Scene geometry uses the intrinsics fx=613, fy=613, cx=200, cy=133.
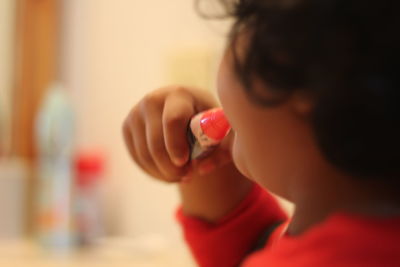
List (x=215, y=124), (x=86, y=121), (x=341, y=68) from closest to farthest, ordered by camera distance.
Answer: (x=341, y=68)
(x=215, y=124)
(x=86, y=121)

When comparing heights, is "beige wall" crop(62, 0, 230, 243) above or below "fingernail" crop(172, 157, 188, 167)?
below

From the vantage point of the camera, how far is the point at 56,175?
3.13 feet

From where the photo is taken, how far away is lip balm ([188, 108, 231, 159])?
398 millimetres

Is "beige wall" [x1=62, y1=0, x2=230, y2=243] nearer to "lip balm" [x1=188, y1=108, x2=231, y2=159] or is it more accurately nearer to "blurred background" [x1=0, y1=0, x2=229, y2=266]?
"blurred background" [x1=0, y1=0, x2=229, y2=266]

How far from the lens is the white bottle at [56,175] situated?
37.3 inches

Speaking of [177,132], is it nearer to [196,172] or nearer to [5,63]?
[196,172]

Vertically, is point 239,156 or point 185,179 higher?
point 239,156

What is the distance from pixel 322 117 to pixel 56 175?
2.42 ft

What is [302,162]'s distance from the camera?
31cm

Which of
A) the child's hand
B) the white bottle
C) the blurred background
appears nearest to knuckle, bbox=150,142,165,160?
the child's hand

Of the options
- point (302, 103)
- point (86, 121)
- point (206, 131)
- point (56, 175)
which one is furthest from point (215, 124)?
point (86, 121)

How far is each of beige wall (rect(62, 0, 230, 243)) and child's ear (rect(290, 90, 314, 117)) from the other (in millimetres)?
529

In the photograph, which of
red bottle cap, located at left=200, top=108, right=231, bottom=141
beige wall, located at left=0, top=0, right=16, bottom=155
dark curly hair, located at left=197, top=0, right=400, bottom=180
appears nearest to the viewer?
dark curly hair, located at left=197, top=0, right=400, bottom=180

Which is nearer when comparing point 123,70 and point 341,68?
point 341,68
